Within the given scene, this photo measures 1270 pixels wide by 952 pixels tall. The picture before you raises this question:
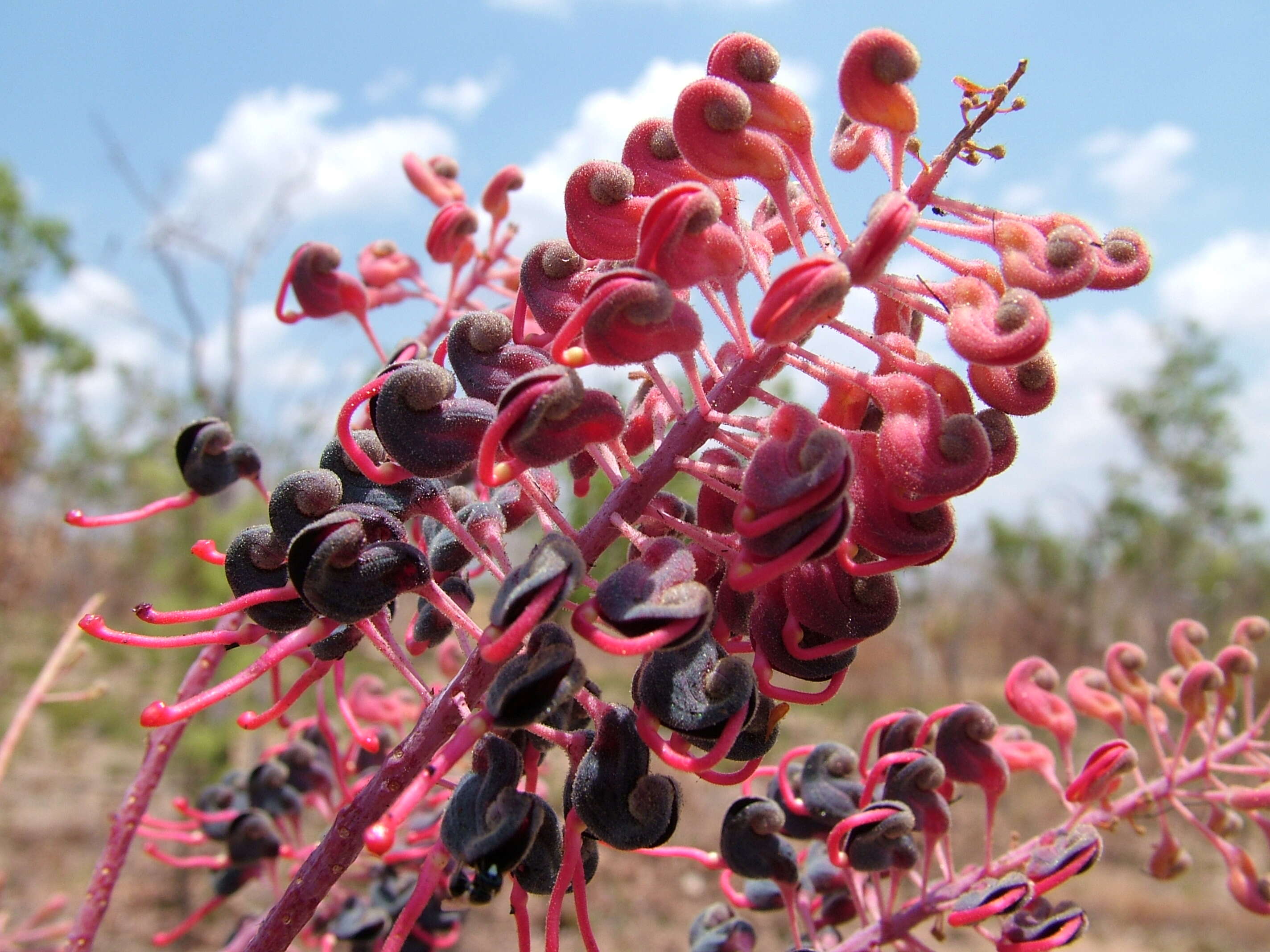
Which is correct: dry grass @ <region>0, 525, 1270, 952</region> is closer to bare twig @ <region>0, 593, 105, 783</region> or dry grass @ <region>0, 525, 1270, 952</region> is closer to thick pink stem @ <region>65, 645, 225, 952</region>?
bare twig @ <region>0, 593, 105, 783</region>

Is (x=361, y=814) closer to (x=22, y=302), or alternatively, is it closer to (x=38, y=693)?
(x=38, y=693)

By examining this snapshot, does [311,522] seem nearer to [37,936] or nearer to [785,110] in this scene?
[785,110]

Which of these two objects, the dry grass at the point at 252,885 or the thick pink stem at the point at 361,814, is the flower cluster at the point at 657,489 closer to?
the thick pink stem at the point at 361,814

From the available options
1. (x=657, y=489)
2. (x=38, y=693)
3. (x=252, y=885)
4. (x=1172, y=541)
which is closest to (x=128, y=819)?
(x=38, y=693)

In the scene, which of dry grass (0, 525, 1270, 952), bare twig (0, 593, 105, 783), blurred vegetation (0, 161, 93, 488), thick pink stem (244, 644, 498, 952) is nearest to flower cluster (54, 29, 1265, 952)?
thick pink stem (244, 644, 498, 952)

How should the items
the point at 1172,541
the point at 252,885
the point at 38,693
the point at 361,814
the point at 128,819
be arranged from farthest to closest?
the point at 1172,541 < the point at 252,885 < the point at 38,693 < the point at 128,819 < the point at 361,814

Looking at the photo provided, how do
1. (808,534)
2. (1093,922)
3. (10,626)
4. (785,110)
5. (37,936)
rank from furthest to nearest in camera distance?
(10,626)
(1093,922)
(37,936)
(785,110)
(808,534)

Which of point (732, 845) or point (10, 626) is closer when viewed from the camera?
point (732, 845)

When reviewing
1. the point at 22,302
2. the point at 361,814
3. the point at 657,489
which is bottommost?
the point at 361,814

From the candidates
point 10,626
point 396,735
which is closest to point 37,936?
point 396,735
